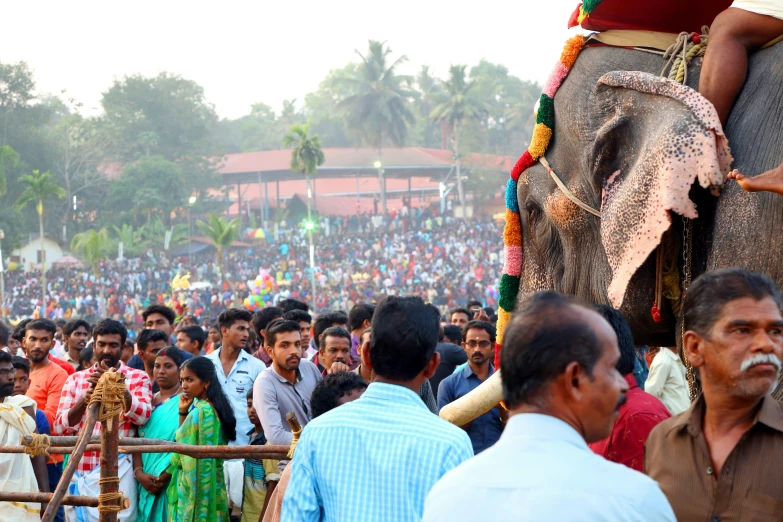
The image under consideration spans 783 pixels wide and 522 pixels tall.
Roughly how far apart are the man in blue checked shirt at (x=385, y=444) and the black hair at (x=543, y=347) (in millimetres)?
690

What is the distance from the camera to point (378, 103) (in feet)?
191

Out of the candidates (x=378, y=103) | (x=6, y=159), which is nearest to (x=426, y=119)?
(x=378, y=103)

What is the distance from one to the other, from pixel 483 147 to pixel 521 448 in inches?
2201

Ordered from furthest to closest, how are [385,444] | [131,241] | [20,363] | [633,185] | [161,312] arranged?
[131,241], [161,312], [20,363], [633,185], [385,444]

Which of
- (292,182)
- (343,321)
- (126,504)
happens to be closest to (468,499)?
(126,504)

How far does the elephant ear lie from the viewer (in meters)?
3.58

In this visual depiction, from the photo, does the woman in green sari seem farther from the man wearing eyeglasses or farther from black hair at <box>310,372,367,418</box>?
black hair at <box>310,372,367,418</box>

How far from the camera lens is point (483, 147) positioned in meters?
57.0

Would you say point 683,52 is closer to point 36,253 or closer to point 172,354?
point 172,354

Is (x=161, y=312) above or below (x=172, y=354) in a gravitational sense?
below

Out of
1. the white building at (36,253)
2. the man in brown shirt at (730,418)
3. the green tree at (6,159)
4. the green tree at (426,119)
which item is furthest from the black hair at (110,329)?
the green tree at (426,119)

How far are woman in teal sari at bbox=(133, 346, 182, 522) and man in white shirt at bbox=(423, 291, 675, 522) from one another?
13.9 feet

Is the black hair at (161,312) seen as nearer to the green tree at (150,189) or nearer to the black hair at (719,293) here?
the black hair at (719,293)

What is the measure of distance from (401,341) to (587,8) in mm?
2289
